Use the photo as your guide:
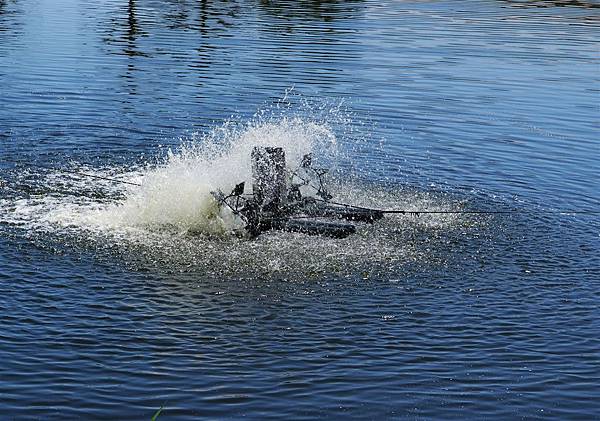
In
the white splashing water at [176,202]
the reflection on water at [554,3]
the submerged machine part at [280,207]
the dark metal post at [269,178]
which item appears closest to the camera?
the submerged machine part at [280,207]

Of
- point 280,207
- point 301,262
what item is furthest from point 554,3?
point 301,262

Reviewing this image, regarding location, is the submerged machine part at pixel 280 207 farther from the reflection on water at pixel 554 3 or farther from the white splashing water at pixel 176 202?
the reflection on water at pixel 554 3

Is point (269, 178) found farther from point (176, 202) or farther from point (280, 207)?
point (176, 202)

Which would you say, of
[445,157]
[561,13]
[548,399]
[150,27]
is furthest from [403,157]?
[561,13]

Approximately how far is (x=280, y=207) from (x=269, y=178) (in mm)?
597

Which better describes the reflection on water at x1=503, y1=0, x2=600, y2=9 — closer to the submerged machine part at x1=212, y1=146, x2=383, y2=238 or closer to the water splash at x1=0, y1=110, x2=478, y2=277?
the water splash at x1=0, y1=110, x2=478, y2=277

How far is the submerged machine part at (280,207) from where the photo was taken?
19484 millimetres

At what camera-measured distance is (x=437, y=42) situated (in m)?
53.1

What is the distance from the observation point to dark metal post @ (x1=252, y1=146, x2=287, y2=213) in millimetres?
20047

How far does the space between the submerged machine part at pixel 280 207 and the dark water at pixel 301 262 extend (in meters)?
0.49

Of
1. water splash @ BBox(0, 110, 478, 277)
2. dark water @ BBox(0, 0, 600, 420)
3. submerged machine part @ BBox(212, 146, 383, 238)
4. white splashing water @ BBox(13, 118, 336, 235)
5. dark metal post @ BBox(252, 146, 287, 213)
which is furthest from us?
dark metal post @ BBox(252, 146, 287, 213)

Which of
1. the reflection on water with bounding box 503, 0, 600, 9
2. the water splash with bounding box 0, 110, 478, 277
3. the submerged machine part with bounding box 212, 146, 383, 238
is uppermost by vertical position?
the submerged machine part with bounding box 212, 146, 383, 238

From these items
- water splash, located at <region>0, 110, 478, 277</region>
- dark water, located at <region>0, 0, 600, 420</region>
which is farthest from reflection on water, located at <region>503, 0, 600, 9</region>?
water splash, located at <region>0, 110, 478, 277</region>

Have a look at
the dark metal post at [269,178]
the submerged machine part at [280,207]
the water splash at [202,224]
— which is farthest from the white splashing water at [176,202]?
the dark metal post at [269,178]
